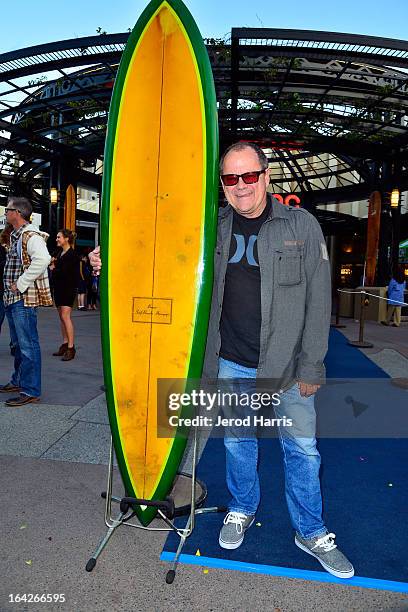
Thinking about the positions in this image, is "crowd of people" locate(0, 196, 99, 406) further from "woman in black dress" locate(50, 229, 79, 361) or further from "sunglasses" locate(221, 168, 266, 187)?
"sunglasses" locate(221, 168, 266, 187)

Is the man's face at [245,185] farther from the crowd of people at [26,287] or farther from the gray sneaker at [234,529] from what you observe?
the crowd of people at [26,287]

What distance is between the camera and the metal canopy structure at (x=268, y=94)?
934 cm

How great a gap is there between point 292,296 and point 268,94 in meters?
10.9

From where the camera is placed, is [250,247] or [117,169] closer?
[250,247]

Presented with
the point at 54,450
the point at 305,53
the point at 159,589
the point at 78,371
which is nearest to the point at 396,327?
the point at 305,53

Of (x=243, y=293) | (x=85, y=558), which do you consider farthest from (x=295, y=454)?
(x=85, y=558)

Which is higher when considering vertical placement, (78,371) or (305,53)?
(305,53)

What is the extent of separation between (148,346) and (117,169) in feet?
3.08

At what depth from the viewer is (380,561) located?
228cm

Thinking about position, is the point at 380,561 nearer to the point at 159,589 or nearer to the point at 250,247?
the point at 159,589

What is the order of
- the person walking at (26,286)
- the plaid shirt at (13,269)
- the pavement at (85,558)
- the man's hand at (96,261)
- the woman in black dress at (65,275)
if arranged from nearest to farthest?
the pavement at (85,558) → the man's hand at (96,261) → the person walking at (26,286) → the plaid shirt at (13,269) → the woman in black dress at (65,275)

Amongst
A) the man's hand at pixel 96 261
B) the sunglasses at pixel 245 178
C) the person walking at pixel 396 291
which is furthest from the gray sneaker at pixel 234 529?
the person walking at pixel 396 291

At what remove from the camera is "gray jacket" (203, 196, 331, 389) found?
2.12 m

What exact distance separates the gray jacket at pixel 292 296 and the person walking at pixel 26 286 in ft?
9.16
